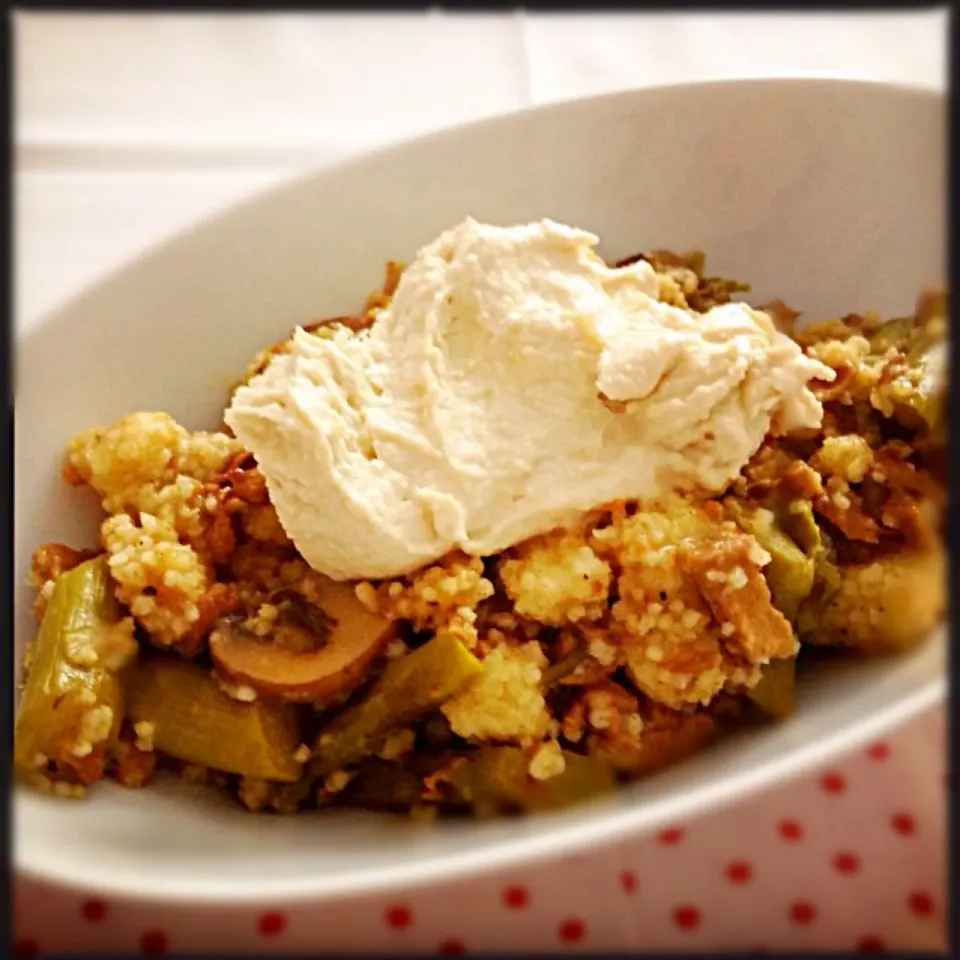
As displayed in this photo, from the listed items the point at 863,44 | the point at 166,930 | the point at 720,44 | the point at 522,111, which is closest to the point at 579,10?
the point at 720,44

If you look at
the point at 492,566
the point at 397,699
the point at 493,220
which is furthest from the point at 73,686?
the point at 493,220

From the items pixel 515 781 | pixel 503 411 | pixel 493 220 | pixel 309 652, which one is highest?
pixel 493 220

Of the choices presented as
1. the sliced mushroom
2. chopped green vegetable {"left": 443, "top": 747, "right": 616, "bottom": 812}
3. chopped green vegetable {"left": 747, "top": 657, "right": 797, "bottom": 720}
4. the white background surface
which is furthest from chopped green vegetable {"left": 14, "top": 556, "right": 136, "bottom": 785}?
the white background surface

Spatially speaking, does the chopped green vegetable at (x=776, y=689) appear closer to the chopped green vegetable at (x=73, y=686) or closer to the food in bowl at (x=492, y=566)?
the food in bowl at (x=492, y=566)

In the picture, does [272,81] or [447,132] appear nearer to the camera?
[447,132]

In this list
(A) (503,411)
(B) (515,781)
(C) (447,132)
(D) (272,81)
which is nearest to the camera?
(B) (515,781)

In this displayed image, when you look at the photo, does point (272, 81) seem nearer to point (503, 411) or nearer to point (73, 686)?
point (503, 411)

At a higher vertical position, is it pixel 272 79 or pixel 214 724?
pixel 272 79
